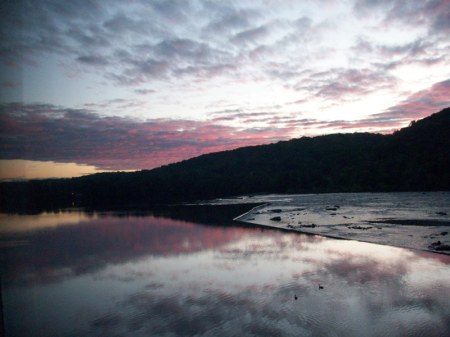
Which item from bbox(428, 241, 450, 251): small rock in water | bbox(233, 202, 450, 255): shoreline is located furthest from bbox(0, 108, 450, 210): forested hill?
bbox(428, 241, 450, 251): small rock in water

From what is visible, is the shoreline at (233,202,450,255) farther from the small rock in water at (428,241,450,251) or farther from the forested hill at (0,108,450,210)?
the forested hill at (0,108,450,210)

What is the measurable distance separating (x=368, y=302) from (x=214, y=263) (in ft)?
30.1

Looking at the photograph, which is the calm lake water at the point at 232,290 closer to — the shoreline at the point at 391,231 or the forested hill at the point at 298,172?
the shoreline at the point at 391,231

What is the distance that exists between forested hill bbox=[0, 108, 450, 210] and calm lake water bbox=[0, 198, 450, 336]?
230 feet

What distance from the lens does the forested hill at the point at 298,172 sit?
8956 cm

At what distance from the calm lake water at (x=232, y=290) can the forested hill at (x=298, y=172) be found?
2765 inches

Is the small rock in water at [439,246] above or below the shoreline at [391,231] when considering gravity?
above

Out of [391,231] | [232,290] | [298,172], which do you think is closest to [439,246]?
[391,231]

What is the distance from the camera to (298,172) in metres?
126

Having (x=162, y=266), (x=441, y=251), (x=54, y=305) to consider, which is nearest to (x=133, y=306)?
(x=54, y=305)

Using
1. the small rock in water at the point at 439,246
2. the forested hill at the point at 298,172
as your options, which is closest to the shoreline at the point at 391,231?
the small rock in water at the point at 439,246

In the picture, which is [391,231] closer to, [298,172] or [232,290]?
[232,290]

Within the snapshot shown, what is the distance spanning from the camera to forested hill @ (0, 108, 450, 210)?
8956 centimetres

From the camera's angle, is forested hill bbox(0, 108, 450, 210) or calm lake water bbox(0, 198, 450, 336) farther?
forested hill bbox(0, 108, 450, 210)
